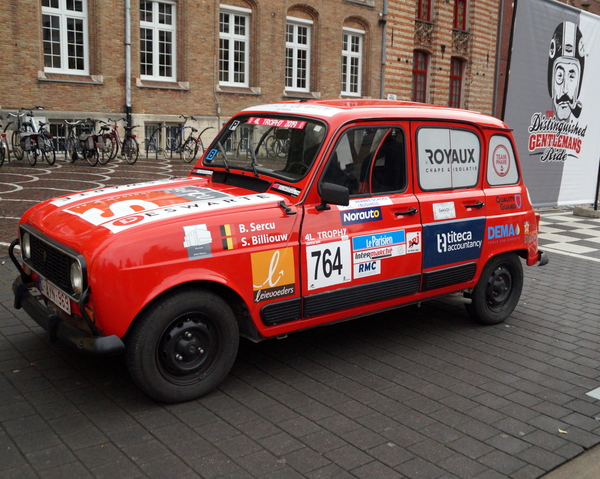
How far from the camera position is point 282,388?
175 inches

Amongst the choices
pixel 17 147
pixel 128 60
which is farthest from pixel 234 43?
pixel 17 147

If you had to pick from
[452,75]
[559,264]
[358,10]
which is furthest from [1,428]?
[452,75]

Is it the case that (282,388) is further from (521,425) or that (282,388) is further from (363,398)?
(521,425)

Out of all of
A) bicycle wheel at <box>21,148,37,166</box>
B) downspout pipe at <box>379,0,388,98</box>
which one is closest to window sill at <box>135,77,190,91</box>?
bicycle wheel at <box>21,148,37,166</box>

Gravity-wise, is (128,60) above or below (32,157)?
above

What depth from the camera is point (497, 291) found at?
20.1 feet

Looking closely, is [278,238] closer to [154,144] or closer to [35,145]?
[35,145]

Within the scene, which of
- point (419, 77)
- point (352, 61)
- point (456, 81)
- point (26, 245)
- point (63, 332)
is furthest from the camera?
point (456, 81)

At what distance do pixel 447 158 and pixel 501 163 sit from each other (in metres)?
0.85

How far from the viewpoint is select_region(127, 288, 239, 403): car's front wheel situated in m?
3.85

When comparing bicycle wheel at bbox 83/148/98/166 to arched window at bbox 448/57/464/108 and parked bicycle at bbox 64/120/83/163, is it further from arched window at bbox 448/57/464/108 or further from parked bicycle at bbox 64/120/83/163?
arched window at bbox 448/57/464/108

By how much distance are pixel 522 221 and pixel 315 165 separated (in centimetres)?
259

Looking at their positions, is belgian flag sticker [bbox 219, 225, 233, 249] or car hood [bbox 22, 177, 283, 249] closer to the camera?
car hood [bbox 22, 177, 283, 249]

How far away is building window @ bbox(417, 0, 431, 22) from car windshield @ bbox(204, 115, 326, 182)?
29663mm
